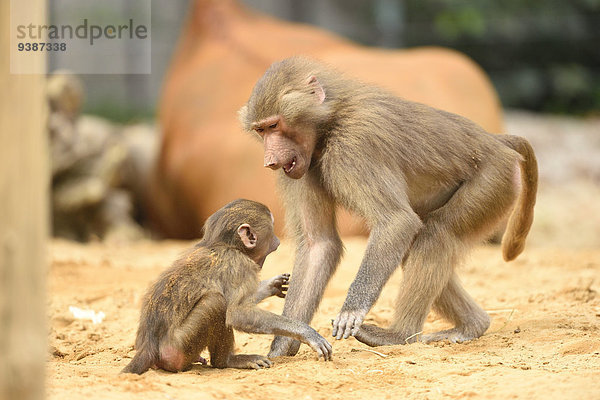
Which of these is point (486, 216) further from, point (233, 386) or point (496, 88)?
point (496, 88)

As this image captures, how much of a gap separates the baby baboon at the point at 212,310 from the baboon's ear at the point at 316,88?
0.80 meters

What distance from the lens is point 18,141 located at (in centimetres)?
214

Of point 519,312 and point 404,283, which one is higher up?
point 404,283

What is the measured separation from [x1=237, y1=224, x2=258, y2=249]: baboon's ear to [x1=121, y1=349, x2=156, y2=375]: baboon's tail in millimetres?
699

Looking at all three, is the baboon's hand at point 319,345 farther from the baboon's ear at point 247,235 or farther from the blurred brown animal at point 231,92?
the blurred brown animal at point 231,92

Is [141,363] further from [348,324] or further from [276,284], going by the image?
[348,324]

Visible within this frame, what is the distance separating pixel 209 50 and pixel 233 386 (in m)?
7.95

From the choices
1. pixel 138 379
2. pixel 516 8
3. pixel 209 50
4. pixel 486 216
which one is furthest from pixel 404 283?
pixel 516 8

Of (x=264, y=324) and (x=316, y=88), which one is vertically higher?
(x=316, y=88)

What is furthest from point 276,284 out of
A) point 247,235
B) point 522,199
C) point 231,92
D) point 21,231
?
point 231,92

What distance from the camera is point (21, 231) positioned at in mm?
2145

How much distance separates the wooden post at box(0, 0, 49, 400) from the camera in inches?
82.5

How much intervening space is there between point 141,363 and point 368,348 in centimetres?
127

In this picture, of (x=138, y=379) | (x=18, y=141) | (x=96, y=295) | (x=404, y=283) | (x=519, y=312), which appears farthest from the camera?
(x=96, y=295)
